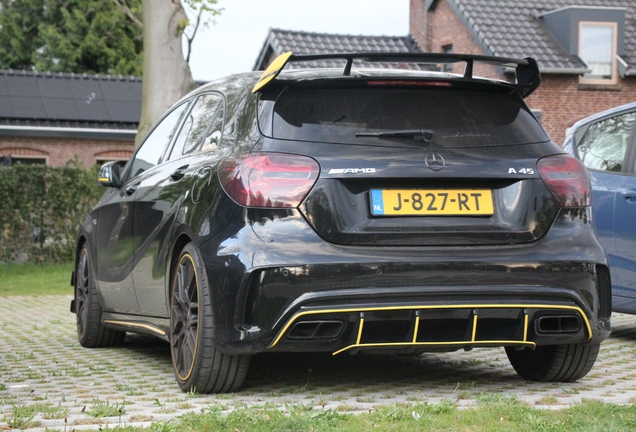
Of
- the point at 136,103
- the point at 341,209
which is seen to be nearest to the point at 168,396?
the point at 341,209

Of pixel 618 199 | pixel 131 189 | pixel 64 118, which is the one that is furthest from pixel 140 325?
pixel 64 118

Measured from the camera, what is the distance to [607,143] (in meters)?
8.65

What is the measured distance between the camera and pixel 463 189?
5.18 meters

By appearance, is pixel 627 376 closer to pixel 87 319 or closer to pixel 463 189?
pixel 463 189

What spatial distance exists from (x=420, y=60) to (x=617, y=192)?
3173 millimetres

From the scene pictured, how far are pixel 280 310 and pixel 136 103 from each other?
35625mm

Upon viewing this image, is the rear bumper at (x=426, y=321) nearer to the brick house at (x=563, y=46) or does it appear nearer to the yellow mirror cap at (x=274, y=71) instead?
the yellow mirror cap at (x=274, y=71)

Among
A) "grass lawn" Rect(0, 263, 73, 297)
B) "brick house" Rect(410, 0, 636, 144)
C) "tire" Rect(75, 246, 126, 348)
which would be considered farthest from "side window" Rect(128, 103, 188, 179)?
"brick house" Rect(410, 0, 636, 144)

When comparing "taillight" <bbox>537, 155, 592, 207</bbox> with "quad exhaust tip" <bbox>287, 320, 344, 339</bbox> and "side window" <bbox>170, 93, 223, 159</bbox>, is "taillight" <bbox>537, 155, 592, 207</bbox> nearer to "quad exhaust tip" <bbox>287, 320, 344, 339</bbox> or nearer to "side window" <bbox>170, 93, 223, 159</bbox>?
"quad exhaust tip" <bbox>287, 320, 344, 339</bbox>

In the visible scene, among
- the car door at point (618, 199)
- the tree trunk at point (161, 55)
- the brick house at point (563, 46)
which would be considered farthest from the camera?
the brick house at point (563, 46)

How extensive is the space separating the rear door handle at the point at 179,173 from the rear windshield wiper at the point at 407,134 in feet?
4.14

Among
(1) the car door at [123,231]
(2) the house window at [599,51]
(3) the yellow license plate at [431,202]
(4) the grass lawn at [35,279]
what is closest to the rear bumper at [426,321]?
(3) the yellow license plate at [431,202]

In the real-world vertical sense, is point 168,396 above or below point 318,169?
below

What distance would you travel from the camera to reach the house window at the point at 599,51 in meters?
35.1
